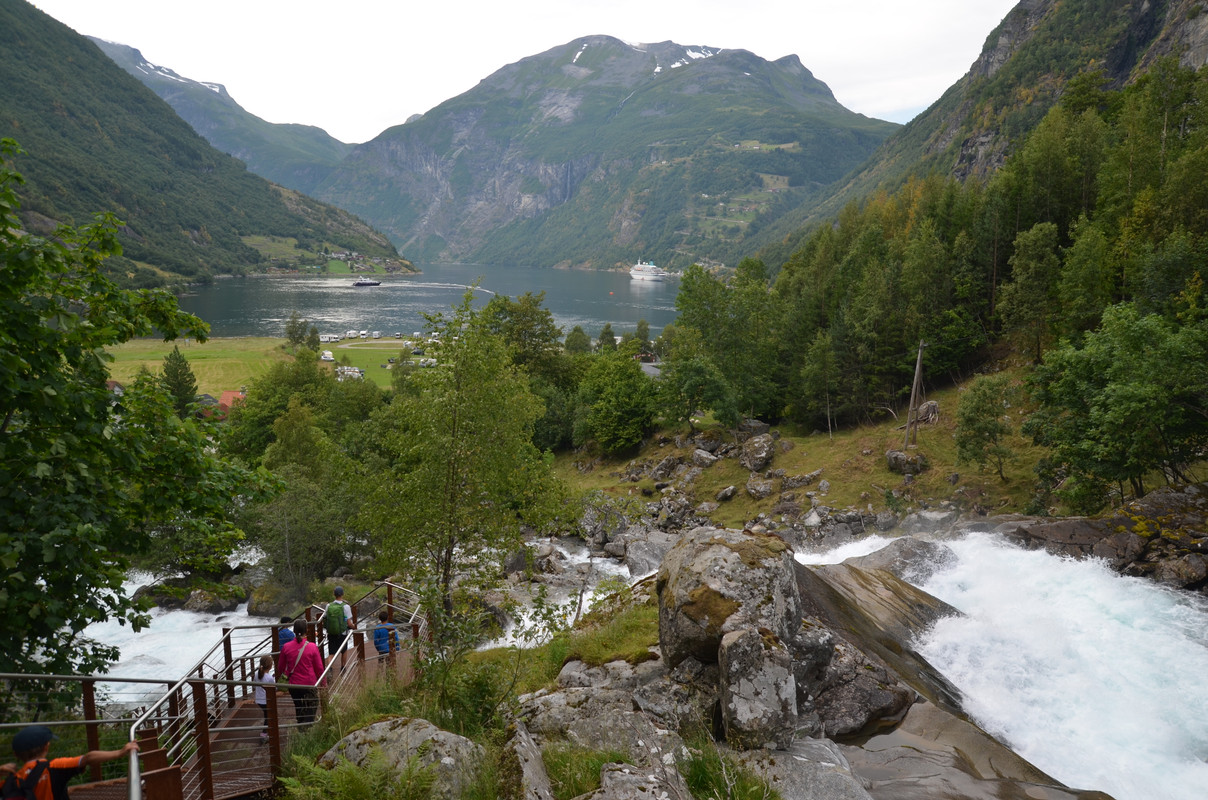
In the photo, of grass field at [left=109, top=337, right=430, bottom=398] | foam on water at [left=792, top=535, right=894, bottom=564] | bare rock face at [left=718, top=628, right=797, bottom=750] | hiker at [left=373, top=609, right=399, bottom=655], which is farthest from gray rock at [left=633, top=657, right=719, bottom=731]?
grass field at [left=109, top=337, right=430, bottom=398]

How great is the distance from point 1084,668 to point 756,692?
39.3 ft

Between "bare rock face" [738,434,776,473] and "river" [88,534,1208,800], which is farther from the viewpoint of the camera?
"bare rock face" [738,434,776,473]

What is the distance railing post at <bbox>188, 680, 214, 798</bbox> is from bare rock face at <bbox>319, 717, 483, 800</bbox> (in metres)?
1.49

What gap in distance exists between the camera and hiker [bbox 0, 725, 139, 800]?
19.0 feet

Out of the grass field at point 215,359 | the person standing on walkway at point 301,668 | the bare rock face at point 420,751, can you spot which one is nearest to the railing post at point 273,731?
the bare rock face at point 420,751

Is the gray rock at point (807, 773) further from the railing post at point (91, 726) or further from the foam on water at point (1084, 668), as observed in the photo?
the railing post at point (91, 726)

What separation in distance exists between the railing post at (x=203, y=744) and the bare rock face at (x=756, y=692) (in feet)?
22.8

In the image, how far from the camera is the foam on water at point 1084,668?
12297 millimetres

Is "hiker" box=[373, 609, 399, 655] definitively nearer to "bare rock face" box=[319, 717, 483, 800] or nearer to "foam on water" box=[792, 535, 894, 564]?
"bare rock face" box=[319, 717, 483, 800]

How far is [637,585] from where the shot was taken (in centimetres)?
1761

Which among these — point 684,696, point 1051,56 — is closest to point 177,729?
point 684,696

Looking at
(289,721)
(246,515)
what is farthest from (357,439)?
(289,721)

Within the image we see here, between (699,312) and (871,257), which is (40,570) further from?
(871,257)

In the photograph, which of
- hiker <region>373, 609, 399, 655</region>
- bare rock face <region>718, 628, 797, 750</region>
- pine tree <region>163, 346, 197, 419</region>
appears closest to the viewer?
bare rock face <region>718, 628, 797, 750</region>
